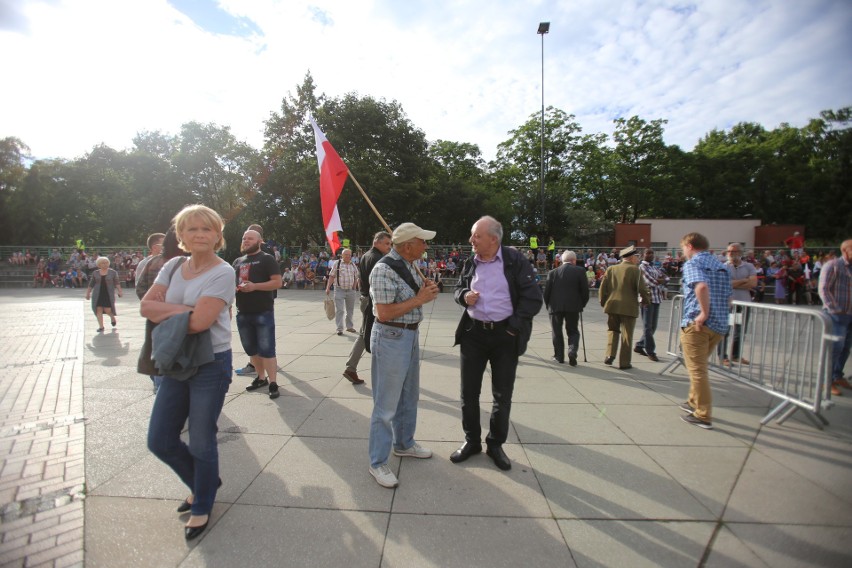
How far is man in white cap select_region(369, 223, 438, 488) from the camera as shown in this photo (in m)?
2.87

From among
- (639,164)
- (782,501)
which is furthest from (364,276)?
→ (639,164)

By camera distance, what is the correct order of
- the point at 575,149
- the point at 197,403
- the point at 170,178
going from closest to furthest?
1. the point at 197,403
2. the point at 170,178
3. the point at 575,149

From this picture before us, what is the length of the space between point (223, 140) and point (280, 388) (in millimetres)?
41575

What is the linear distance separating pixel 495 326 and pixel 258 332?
10.1ft

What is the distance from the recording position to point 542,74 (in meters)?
28.3

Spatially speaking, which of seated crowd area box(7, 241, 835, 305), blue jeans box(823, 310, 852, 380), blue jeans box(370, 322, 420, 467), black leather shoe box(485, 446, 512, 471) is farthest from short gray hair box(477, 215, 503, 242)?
seated crowd area box(7, 241, 835, 305)

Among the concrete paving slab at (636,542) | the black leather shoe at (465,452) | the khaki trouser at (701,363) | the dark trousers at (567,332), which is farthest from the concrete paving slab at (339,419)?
the dark trousers at (567,332)

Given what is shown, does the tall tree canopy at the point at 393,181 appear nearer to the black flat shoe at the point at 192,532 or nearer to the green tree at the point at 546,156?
the green tree at the point at 546,156

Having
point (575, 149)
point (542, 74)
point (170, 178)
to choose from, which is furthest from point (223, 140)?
point (575, 149)

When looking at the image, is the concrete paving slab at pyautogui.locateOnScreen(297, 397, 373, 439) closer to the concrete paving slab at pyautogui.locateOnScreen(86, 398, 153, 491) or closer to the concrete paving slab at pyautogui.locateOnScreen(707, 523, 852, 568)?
the concrete paving slab at pyautogui.locateOnScreen(86, 398, 153, 491)

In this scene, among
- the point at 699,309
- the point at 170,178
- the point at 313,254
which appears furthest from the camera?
the point at 170,178

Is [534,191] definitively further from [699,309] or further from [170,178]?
[170,178]

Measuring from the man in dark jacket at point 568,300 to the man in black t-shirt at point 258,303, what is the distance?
4.04 m

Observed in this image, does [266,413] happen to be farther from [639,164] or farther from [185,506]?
[639,164]
